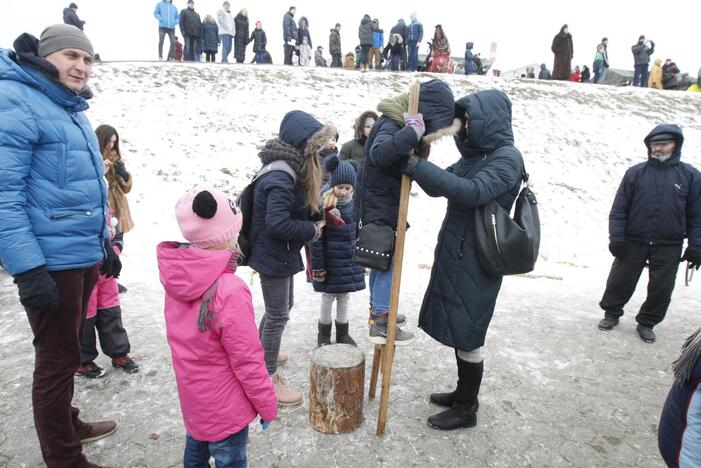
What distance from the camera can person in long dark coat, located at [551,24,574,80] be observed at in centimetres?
1801

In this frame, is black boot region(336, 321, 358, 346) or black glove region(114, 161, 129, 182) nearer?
black boot region(336, 321, 358, 346)

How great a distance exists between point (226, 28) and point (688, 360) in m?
17.3

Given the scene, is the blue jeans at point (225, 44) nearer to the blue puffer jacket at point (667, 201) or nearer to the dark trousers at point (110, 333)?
the dark trousers at point (110, 333)

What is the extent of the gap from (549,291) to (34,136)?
618 cm

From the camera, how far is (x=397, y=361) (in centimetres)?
403

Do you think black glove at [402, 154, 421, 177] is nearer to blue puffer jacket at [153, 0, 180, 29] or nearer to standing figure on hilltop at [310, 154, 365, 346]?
standing figure on hilltop at [310, 154, 365, 346]

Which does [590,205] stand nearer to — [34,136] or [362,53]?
[362,53]

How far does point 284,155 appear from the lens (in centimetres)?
298

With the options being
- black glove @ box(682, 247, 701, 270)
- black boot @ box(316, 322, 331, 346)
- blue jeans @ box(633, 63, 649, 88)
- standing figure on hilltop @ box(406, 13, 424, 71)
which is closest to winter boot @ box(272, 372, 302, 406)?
black boot @ box(316, 322, 331, 346)

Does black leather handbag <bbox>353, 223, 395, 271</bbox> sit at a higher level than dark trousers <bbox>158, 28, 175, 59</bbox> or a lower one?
lower

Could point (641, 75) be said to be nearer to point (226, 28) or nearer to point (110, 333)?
point (226, 28)

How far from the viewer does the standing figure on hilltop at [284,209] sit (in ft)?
9.59

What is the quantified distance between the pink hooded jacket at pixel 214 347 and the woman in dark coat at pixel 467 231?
4.28 feet

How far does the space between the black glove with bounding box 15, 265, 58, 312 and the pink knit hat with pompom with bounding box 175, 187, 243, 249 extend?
2.48ft
